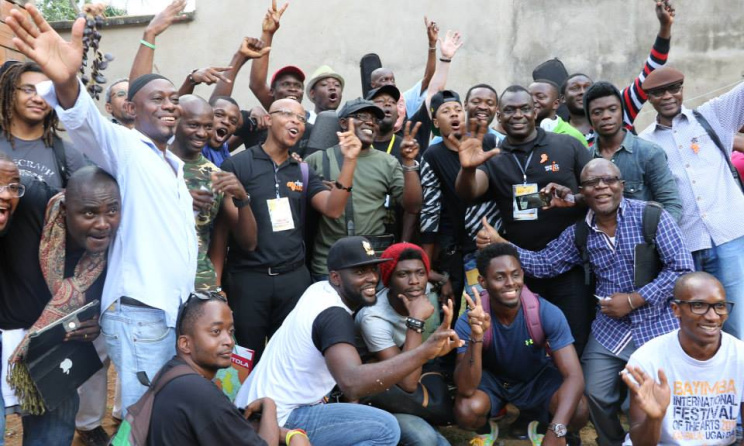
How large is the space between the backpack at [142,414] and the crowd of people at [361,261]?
1 centimetres

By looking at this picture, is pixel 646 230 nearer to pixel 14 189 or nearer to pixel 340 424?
pixel 340 424

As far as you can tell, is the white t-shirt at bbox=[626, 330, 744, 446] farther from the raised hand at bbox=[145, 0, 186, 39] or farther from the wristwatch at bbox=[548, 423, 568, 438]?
the raised hand at bbox=[145, 0, 186, 39]

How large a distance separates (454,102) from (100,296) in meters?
3.33

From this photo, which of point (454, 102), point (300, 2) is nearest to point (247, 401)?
point (454, 102)

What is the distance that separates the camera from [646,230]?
5605 mm

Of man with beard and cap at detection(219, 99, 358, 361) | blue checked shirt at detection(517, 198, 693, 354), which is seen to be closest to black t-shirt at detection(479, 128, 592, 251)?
blue checked shirt at detection(517, 198, 693, 354)

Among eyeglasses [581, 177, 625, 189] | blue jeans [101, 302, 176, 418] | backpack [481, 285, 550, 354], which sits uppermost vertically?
eyeglasses [581, 177, 625, 189]

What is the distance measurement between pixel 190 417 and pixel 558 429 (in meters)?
2.70

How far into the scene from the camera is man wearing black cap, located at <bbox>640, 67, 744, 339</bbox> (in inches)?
234

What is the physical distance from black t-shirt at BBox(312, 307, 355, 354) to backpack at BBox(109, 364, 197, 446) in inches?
39.6

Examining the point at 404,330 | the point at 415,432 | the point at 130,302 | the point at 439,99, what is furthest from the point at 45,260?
the point at 439,99

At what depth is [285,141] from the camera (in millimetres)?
5902

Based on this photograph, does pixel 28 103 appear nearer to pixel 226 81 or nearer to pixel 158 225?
pixel 158 225

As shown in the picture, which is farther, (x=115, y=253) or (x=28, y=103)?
(x=28, y=103)
